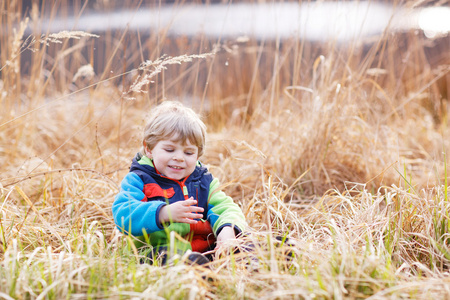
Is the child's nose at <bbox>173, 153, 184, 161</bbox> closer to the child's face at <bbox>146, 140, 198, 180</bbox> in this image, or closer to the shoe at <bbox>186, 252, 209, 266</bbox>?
the child's face at <bbox>146, 140, 198, 180</bbox>

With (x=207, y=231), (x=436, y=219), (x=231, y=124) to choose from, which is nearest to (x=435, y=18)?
(x=231, y=124)

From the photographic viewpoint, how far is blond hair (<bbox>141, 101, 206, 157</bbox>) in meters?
2.02

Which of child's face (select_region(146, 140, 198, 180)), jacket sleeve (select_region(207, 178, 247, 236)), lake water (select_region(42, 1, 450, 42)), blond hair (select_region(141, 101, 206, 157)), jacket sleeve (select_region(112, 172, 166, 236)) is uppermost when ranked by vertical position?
lake water (select_region(42, 1, 450, 42))

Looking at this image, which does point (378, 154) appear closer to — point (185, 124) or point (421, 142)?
point (421, 142)

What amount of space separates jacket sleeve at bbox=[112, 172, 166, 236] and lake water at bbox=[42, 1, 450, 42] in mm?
1041

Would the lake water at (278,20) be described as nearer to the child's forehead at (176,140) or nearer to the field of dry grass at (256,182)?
the field of dry grass at (256,182)

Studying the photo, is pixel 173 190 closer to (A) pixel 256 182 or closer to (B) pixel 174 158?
(B) pixel 174 158

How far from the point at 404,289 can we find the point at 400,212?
1.83 ft

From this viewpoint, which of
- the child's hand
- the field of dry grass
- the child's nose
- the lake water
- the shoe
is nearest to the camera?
the field of dry grass

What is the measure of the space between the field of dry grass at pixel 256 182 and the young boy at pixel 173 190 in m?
0.13

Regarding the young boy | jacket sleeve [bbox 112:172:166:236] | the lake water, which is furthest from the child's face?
the lake water

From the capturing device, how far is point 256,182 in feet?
9.50

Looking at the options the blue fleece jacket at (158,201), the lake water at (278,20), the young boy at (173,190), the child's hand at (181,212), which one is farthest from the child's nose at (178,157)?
the lake water at (278,20)

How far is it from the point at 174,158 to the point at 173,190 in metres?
0.15
